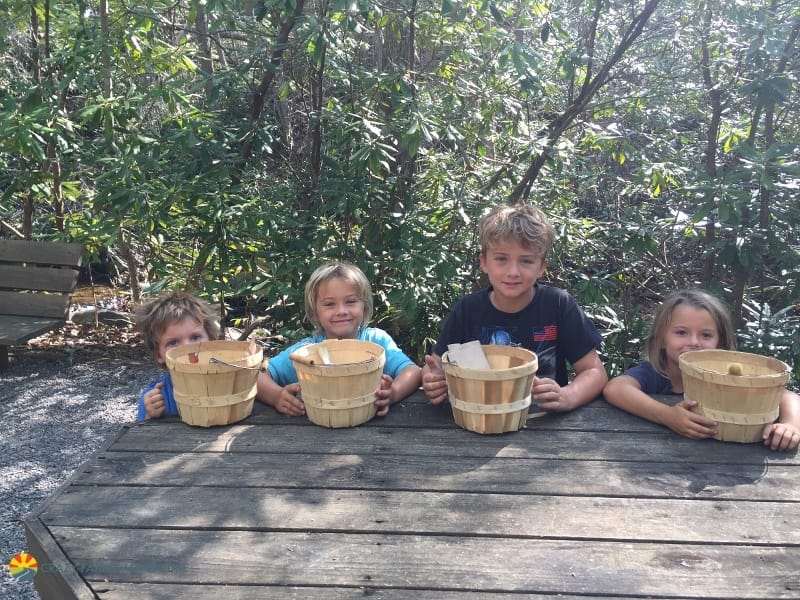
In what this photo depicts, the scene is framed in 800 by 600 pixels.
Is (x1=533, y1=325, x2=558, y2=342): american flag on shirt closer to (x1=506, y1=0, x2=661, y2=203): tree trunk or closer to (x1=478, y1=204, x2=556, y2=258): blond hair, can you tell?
(x1=478, y1=204, x2=556, y2=258): blond hair

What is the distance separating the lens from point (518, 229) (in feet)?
7.95

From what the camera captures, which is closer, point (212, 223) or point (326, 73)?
point (212, 223)

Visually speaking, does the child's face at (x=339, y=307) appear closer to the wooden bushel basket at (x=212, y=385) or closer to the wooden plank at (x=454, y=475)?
the wooden bushel basket at (x=212, y=385)

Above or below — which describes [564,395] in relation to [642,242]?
below

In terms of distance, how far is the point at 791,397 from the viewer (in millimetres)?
2057

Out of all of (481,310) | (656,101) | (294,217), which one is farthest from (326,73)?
(481,310)

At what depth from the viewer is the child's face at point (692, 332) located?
7.73 ft

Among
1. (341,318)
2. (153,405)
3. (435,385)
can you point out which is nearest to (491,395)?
(435,385)

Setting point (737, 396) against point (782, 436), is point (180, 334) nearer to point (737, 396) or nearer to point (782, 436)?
point (737, 396)

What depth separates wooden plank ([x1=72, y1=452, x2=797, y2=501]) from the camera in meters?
1.72

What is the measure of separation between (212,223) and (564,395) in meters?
2.41

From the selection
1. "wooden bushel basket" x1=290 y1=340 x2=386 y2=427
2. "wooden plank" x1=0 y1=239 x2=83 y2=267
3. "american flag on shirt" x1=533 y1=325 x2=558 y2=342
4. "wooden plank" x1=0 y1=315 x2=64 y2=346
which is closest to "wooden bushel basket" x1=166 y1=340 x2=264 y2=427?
"wooden bushel basket" x1=290 y1=340 x2=386 y2=427

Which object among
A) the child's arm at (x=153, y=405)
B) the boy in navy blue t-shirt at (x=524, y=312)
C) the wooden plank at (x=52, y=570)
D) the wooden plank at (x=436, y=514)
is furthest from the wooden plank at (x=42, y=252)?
the wooden plank at (x=52, y=570)

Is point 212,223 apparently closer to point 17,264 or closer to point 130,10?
point 130,10
